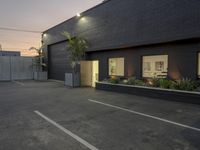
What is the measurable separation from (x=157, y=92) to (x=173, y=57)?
2.06m

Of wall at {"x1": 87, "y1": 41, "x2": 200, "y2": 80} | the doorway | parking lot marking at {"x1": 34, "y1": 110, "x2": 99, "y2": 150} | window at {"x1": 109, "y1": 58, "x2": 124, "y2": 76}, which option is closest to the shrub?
wall at {"x1": 87, "y1": 41, "x2": 200, "y2": 80}

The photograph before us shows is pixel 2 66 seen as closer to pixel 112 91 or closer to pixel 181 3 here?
pixel 112 91

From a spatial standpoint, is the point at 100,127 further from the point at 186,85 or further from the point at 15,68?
the point at 15,68

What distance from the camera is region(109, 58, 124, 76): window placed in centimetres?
1173

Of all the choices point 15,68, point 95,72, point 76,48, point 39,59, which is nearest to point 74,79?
point 95,72

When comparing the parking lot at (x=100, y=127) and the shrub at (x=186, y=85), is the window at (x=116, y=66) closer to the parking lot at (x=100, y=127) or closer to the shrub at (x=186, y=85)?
the shrub at (x=186, y=85)

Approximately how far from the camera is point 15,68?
801 inches

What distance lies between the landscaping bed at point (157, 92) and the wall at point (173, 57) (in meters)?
1.28

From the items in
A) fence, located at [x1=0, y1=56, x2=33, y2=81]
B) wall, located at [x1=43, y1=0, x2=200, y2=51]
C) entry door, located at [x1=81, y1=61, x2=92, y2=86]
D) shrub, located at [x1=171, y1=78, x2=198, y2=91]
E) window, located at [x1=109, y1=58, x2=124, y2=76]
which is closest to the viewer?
shrub, located at [x1=171, y1=78, x2=198, y2=91]

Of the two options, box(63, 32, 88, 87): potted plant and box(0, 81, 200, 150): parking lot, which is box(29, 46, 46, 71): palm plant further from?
box(0, 81, 200, 150): parking lot

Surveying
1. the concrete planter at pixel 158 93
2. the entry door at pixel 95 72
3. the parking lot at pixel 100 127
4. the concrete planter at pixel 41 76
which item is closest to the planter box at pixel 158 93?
the concrete planter at pixel 158 93

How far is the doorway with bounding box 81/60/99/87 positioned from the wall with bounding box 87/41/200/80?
123 inches

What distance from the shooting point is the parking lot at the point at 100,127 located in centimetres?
352

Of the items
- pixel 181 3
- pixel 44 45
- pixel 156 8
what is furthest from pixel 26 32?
pixel 181 3
